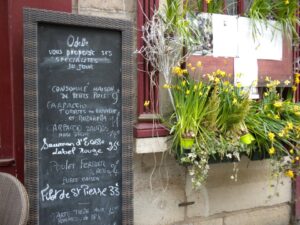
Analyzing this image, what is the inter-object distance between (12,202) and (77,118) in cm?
80

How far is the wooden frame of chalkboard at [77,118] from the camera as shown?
103 inches

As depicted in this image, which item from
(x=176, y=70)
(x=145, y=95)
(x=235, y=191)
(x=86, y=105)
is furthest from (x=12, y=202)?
(x=235, y=191)

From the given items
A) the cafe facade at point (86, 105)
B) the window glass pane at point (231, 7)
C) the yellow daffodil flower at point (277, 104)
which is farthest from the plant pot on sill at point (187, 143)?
the window glass pane at point (231, 7)

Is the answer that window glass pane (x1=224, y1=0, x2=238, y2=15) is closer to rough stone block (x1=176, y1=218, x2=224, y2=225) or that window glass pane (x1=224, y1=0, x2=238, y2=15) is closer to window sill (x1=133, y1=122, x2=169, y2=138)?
window sill (x1=133, y1=122, x2=169, y2=138)

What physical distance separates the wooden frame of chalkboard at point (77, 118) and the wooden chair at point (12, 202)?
0.29 m

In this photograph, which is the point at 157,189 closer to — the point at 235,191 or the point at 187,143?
the point at 187,143

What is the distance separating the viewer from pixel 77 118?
9.11ft

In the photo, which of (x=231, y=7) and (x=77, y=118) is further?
(x=231, y=7)

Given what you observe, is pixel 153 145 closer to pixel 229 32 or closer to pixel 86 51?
pixel 86 51

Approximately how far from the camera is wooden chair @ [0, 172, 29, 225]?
209cm

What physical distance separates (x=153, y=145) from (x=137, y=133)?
18cm

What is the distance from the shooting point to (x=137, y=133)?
122 inches

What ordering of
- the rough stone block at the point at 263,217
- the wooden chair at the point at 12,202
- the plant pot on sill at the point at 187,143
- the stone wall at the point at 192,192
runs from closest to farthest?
the wooden chair at the point at 12,202 → the plant pot on sill at the point at 187,143 → the stone wall at the point at 192,192 → the rough stone block at the point at 263,217

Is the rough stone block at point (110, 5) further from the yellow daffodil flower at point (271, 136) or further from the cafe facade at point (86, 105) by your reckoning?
the yellow daffodil flower at point (271, 136)
